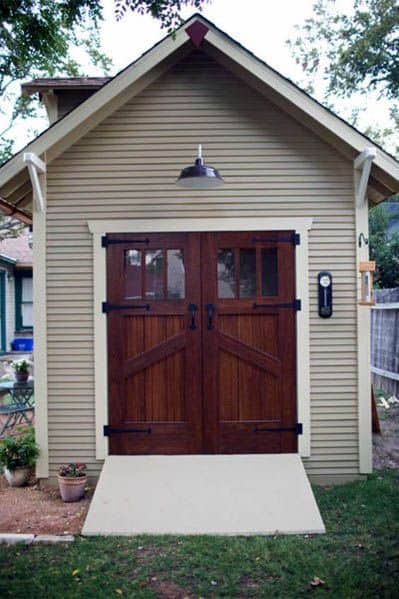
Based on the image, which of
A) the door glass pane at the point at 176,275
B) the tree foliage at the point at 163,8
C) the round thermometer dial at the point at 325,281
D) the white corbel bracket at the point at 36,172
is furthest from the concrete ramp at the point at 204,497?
the tree foliage at the point at 163,8

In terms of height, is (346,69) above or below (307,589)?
above

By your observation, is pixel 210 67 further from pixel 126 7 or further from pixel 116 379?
pixel 116 379

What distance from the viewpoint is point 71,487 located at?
513cm

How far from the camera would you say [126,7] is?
4961mm

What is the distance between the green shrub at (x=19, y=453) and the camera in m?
5.46

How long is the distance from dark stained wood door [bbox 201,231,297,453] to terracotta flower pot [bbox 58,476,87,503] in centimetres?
120

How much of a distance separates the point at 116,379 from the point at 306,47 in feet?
51.4

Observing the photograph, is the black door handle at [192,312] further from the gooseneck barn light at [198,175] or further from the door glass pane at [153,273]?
the gooseneck barn light at [198,175]

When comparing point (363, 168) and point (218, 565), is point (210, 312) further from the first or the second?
point (218, 565)

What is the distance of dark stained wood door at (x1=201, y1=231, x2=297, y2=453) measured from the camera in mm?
5500

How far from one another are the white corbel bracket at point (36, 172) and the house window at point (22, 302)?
13.0 metres

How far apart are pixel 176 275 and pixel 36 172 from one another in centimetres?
156

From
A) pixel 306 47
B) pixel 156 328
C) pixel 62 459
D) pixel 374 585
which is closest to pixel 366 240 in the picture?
pixel 156 328

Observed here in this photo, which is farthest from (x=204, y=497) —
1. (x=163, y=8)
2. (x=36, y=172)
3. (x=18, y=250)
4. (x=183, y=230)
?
(x=18, y=250)
